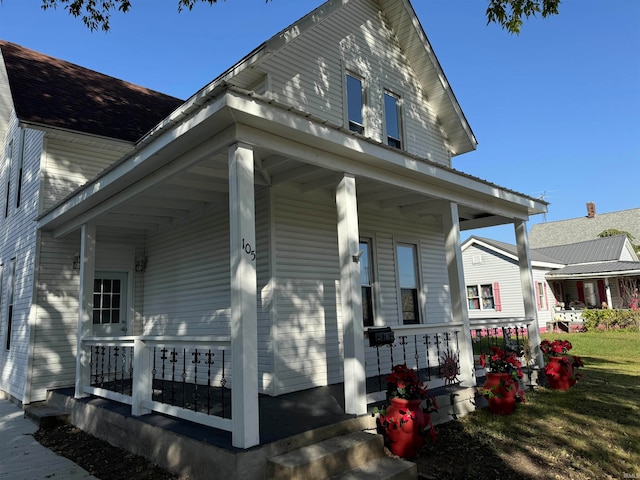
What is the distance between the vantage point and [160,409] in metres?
4.89

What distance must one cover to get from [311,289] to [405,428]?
3.05 m

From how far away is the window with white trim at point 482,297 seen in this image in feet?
73.1

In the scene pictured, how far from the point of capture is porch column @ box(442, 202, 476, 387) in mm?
6359

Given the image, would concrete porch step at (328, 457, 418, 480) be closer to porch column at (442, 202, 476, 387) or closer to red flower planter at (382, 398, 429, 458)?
red flower planter at (382, 398, 429, 458)

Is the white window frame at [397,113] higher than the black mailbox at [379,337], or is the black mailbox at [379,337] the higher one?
the white window frame at [397,113]

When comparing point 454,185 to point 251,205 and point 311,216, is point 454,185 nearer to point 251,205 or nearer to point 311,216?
point 311,216

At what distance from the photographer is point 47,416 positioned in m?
6.55

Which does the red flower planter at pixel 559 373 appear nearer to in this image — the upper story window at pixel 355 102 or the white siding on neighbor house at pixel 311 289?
the white siding on neighbor house at pixel 311 289

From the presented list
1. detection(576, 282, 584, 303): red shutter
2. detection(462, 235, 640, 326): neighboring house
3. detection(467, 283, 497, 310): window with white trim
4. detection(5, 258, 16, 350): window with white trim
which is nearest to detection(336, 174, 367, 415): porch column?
detection(5, 258, 16, 350): window with white trim

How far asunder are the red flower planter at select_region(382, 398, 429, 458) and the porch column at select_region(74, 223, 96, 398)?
501 cm

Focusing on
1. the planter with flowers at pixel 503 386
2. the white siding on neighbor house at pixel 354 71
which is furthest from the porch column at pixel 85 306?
the planter with flowers at pixel 503 386

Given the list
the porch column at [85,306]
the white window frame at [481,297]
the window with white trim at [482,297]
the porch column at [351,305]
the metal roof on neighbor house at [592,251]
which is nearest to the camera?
the porch column at [351,305]

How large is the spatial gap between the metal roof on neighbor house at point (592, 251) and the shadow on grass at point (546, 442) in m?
21.4

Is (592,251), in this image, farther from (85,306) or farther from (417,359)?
(85,306)
